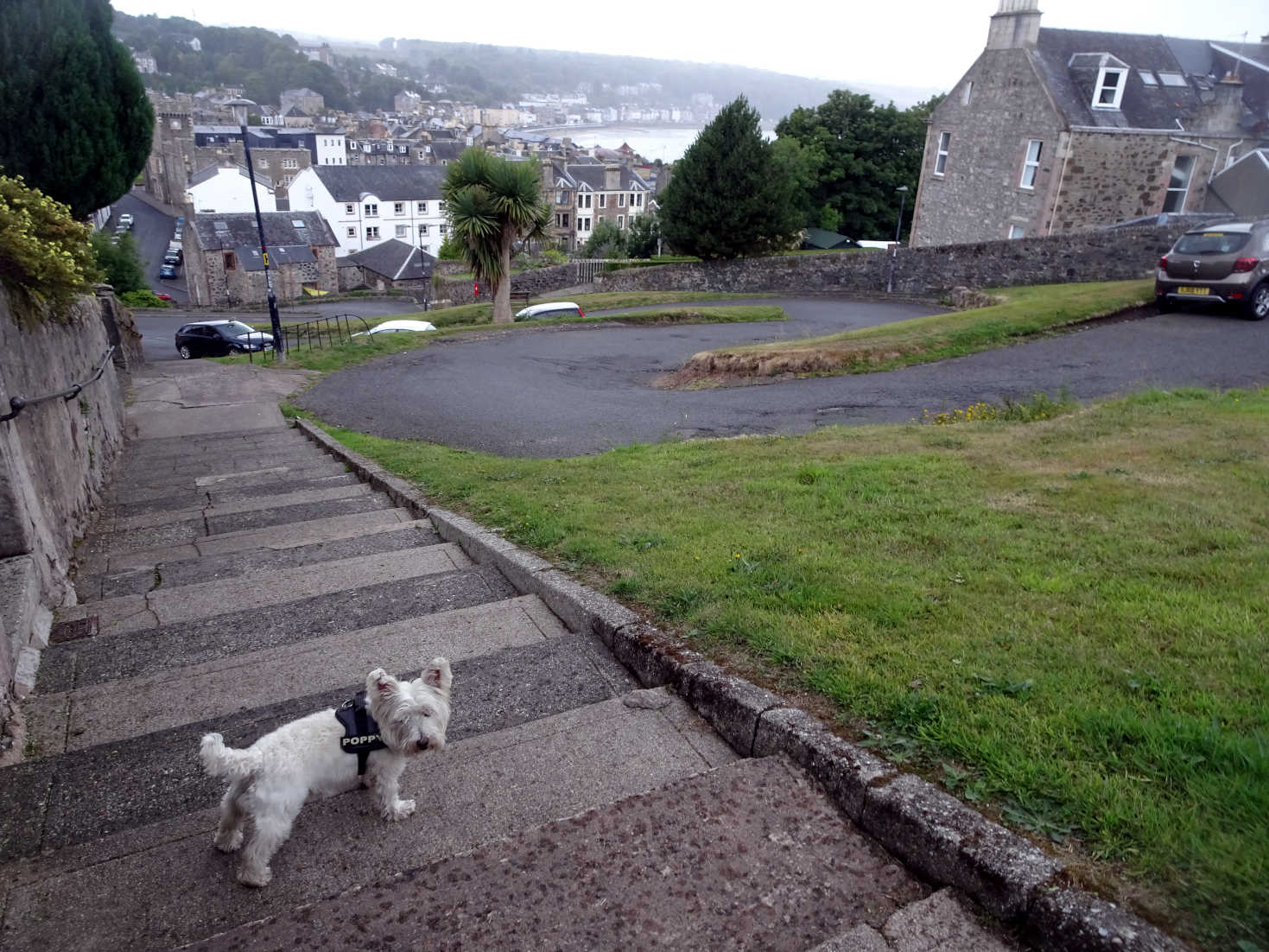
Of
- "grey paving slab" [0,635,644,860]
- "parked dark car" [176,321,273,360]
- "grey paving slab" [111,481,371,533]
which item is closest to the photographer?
"grey paving slab" [0,635,644,860]

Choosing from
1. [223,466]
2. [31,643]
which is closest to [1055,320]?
[223,466]

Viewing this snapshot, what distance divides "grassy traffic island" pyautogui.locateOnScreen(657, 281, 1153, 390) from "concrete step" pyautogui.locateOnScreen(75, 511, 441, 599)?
30.5 ft

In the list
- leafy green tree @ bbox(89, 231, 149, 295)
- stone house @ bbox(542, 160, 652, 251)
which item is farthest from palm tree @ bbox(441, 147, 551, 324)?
stone house @ bbox(542, 160, 652, 251)

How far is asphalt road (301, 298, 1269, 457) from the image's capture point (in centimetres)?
1143

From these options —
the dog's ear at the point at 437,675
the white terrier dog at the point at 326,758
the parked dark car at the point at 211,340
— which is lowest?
the parked dark car at the point at 211,340

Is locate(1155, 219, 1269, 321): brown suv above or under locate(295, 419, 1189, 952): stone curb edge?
above

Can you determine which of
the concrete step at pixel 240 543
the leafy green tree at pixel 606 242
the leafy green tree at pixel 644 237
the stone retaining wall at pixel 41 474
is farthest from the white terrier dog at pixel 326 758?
the leafy green tree at pixel 606 242

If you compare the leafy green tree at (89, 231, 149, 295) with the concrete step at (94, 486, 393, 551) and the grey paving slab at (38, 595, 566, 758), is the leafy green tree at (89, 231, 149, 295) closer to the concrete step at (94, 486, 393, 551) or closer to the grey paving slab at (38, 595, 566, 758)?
the concrete step at (94, 486, 393, 551)

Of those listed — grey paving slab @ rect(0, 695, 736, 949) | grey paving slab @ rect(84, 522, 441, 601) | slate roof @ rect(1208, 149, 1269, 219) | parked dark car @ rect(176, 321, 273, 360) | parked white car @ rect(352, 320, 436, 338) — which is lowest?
parked dark car @ rect(176, 321, 273, 360)

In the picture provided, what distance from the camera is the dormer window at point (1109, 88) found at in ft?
90.4

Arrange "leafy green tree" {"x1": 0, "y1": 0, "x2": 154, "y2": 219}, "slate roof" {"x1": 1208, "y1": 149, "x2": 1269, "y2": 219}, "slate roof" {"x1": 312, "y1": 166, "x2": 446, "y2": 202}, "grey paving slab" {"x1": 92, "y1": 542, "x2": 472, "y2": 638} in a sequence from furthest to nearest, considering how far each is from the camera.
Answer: "slate roof" {"x1": 312, "y1": 166, "x2": 446, "y2": 202} < "slate roof" {"x1": 1208, "y1": 149, "x2": 1269, "y2": 219} < "leafy green tree" {"x1": 0, "y1": 0, "x2": 154, "y2": 219} < "grey paving slab" {"x1": 92, "y1": 542, "x2": 472, "y2": 638}

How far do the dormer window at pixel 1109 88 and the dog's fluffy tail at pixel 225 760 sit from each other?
33202 millimetres

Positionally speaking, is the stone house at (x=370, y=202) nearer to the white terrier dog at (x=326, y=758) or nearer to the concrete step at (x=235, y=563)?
the concrete step at (x=235, y=563)

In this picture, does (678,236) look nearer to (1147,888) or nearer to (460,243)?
(460,243)
